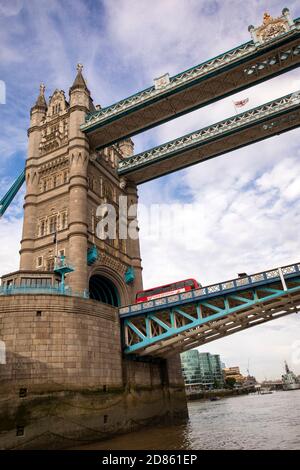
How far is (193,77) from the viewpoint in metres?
34.1

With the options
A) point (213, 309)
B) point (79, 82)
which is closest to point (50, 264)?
point (213, 309)

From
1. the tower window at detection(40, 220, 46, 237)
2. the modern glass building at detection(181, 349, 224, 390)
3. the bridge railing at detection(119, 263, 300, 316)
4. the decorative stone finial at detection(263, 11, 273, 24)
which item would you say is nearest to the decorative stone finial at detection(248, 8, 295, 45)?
the decorative stone finial at detection(263, 11, 273, 24)

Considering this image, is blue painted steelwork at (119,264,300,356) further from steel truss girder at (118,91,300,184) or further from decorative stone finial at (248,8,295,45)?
decorative stone finial at (248,8,295,45)

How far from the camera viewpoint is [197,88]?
116 feet

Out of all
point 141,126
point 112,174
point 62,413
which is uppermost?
point 141,126

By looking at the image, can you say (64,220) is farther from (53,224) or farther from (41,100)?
(41,100)

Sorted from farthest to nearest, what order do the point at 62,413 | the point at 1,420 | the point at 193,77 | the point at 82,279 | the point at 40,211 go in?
the point at 40,211
the point at 193,77
the point at 82,279
the point at 62,413
the point at 1,420

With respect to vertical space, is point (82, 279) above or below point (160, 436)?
above

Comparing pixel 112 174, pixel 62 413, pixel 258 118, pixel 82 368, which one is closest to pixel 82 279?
pixel 82 368

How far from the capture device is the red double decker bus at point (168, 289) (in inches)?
1174

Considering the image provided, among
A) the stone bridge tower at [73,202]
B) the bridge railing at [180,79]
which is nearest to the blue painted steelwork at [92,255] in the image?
the stone bridge tower at [73,202]

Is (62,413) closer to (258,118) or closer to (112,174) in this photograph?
(112,174)

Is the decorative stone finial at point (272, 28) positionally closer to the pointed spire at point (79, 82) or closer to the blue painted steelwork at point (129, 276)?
the pointed spire at point (79, 82)

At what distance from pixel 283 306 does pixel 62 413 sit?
59.2 ft
